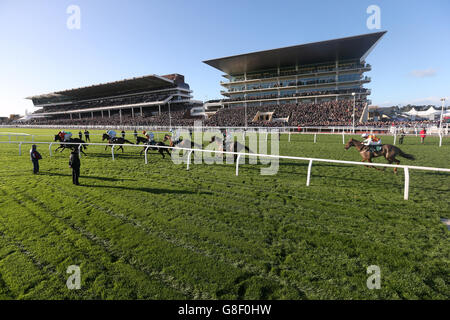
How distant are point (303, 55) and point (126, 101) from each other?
5121 cm

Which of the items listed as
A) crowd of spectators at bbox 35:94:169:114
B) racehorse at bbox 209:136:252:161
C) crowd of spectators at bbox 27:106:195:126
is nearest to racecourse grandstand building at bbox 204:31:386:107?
crowd of spectators at bbox 27:106:195:126

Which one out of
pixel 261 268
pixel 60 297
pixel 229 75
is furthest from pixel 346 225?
pixel 229 75

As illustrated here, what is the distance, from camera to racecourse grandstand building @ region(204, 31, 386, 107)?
39594 mm

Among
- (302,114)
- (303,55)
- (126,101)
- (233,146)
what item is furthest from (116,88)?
(233,146)

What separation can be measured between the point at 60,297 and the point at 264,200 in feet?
11.6

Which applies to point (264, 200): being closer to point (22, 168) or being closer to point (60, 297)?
point (60, 297)

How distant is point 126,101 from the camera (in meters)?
66.0

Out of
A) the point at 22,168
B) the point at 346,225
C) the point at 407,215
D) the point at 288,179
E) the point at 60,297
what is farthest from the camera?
the point at 22,168

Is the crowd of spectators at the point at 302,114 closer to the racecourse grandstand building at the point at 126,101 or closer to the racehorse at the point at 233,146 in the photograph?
the racecourse grandstand building at the point at 126,101

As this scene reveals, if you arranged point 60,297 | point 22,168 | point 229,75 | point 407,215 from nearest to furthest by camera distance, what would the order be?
point 60,297
point 407,215
point 22,168
point 229,75

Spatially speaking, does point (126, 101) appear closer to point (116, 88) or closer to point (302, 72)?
point (116, 88)

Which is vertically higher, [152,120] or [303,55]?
[303,55]
